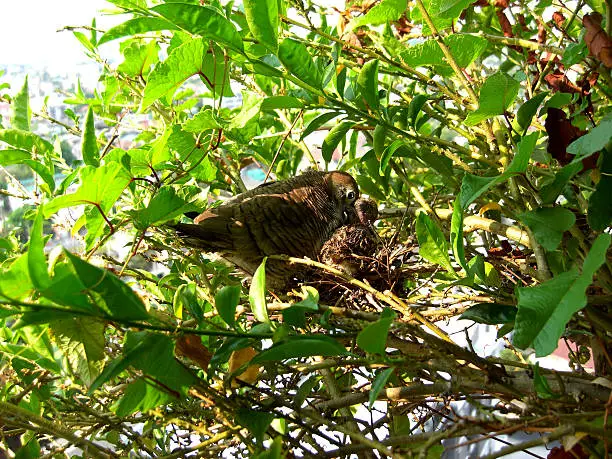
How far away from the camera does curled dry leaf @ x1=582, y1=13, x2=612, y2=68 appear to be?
0.35m

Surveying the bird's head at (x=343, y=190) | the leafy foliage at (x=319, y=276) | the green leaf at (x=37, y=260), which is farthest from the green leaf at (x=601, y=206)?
the bird's head at (x=343, y=190)

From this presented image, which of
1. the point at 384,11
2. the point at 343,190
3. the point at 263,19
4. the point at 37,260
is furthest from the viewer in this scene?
the point at 343,190

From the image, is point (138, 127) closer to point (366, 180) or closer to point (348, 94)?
point (366, 180)

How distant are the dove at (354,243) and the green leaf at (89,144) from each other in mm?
274

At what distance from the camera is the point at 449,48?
46cm

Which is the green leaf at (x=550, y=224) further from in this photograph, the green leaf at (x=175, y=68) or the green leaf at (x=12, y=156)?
the green leaf at (x=12, y=156)

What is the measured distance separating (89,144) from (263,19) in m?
0.18

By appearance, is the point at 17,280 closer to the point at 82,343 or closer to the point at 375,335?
the point at 82,343

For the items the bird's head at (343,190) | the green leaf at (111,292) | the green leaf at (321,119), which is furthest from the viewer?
the bird's head at (343,190)

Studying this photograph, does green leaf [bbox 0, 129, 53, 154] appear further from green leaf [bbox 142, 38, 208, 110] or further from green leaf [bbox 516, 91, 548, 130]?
green leaf [bbox 516, 91, 548, 130]

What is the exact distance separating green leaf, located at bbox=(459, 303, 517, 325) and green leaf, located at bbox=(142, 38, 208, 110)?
258 millimetres

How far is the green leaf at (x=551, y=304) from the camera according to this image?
27cm

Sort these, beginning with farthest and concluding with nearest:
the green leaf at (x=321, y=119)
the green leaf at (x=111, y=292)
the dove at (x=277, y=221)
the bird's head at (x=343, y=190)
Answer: the bird's head at (x=343, y=190) < the dove at (x=277, y=221) < the green leaf at (x=321, y=119) < the green leaf at (x=111, y=292)

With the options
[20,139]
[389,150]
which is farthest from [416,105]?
[20,139]
